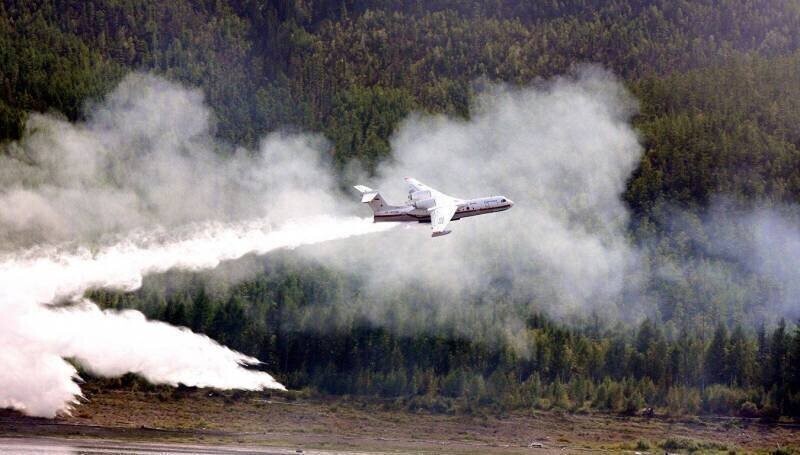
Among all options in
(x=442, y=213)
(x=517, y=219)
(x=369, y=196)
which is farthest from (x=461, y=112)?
(x=369, y=196)

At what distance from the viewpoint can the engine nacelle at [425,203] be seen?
103325 mm

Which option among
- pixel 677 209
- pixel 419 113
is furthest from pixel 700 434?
pixel 419 113

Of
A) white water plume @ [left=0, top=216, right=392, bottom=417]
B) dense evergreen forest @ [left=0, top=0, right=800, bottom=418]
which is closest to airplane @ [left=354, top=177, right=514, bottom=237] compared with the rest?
white water plume @ [left=0, top=216, right=392, bottom=417]

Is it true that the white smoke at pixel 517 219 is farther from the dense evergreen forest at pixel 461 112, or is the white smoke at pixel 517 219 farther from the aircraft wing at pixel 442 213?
the aircraft wing at pixel 442 213

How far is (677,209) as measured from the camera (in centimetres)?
13288

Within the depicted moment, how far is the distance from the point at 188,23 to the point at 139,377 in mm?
67876

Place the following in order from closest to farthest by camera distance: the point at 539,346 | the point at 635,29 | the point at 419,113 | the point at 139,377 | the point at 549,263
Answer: the point at 139,377 < the point at 539,346 < the point at 549,263 < the point at 419,113 < the point at 635,29

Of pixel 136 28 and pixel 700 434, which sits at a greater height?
pixel 136 28

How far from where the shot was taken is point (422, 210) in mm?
103250

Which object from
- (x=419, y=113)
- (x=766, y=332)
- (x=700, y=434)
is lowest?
(x=700, y=434)

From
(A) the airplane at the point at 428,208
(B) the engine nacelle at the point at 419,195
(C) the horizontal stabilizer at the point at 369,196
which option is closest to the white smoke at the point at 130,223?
(B) the engine nacelle at the point at 419,195

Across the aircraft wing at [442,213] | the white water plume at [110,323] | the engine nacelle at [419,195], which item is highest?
the engine nacelle at [419,195]

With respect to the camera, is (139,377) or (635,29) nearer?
(139,377)

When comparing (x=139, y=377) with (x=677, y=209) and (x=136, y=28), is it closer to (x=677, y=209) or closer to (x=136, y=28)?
(x=677, y=209)
